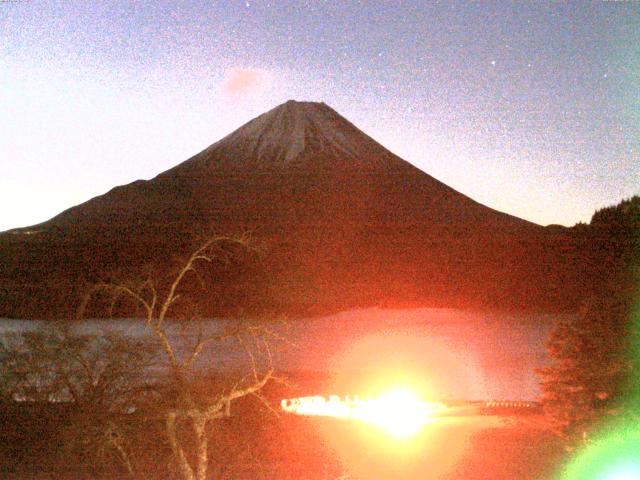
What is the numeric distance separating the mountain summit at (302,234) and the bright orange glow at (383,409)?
320cm

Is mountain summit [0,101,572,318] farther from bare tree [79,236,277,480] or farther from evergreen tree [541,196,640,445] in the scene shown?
evergreen tree [541,196,640,445]

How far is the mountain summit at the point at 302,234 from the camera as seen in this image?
18938 millimetres

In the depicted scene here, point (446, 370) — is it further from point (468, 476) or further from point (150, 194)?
point (150, 194)

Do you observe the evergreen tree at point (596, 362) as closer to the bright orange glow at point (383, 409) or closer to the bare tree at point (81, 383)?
the bright orange glow at point (383, 409)

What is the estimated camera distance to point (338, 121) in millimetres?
38375

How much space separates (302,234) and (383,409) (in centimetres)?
1359

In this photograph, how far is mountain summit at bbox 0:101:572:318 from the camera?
18938mm

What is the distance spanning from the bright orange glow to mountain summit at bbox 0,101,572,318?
3.20m

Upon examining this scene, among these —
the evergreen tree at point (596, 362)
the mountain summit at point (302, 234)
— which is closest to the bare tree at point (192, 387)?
the mountain summit at point (302, 234)

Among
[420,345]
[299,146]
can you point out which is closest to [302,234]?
[420,345]

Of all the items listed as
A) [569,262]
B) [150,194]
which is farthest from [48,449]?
[150,194]

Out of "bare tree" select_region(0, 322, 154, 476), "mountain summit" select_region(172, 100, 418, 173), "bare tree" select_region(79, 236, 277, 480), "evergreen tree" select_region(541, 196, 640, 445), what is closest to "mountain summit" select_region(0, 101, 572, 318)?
"mountain summit" select_region(172, 100, 418, 173)

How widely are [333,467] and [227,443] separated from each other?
1.34 metres

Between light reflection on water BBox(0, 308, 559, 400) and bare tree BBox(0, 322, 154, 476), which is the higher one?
light reflection on water BBox(0, 308, 559, 400)
